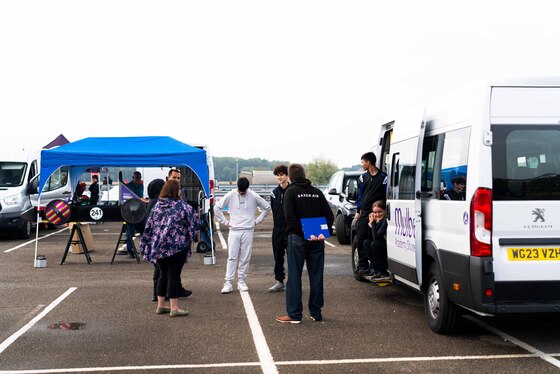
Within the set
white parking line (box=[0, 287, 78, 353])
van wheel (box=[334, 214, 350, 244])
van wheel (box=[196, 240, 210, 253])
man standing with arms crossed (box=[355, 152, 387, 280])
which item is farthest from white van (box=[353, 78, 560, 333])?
van wheel (box=[334, 214, 350, 244])

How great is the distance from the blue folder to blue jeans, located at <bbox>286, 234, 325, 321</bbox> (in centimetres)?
13

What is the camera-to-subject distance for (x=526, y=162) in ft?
20.6

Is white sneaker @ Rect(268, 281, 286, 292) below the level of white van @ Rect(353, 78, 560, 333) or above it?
below

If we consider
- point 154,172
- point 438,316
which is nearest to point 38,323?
point 438,316

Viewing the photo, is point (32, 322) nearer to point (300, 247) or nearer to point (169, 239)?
point (169, 239)

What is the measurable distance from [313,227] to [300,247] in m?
0.27

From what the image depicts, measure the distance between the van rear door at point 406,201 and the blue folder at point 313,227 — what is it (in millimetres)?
904

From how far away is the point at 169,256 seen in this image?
27.3 ft

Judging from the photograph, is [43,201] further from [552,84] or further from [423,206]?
[552,84]

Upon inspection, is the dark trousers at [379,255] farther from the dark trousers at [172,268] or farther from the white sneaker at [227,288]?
the dark trousers at [172,268]

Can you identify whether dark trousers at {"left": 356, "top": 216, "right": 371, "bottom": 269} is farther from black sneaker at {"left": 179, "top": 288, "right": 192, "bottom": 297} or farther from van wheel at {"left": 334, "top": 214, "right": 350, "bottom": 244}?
van wheel at {"left": 334, "top": 214, "right": 350, "bottom": 244}

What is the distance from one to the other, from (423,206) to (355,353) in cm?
185

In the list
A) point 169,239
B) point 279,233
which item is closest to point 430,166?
point 169,239

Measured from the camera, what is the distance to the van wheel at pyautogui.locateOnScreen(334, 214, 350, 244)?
17141 millimetres
